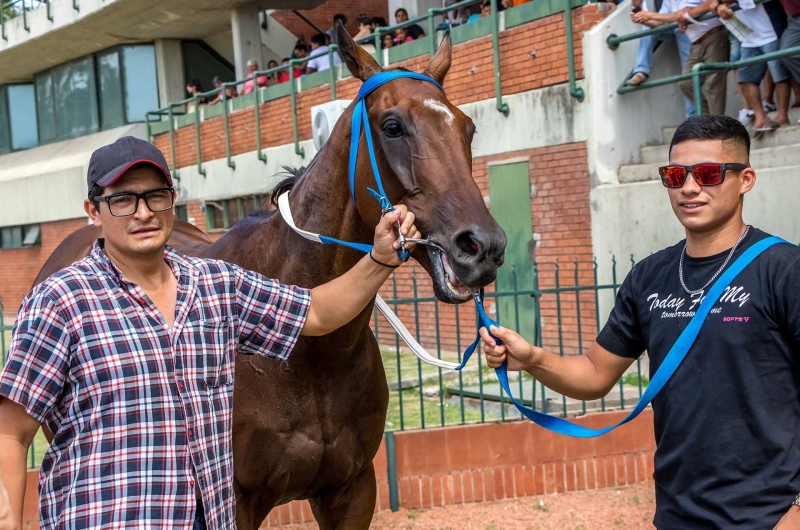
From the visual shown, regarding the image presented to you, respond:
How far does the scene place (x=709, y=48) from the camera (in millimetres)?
9109

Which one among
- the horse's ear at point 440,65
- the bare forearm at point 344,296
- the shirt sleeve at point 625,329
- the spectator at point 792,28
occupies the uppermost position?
the spectator at point 792,28

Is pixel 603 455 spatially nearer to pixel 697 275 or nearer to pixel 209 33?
pixel 697 275

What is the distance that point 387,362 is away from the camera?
1149cm

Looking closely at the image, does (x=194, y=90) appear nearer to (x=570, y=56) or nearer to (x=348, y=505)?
(x=570, y=56)

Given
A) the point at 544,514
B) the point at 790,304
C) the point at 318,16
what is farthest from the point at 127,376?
the point at 318,16

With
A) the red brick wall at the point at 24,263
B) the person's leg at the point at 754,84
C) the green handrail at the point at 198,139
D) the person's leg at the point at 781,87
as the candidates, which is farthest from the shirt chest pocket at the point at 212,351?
the red brick wall at the point at 24,263

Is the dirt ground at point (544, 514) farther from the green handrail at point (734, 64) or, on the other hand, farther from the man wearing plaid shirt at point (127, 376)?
the man wearing plaid shirt at point (127, 376)

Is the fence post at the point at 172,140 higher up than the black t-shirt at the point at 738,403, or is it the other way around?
the fence post at the point at 172,140

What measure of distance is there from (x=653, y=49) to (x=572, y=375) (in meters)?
7.71

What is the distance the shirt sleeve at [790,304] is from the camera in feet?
8.07

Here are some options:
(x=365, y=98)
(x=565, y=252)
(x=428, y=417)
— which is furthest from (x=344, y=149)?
(x=565, y=252)

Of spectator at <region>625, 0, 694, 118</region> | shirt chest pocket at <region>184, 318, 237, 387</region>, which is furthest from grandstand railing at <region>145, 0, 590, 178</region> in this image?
shirt chest pocket at <region>184, 318, 237, 387</region>

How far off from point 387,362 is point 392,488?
5.15 m

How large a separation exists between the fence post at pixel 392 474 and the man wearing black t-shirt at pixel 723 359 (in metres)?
3.63
